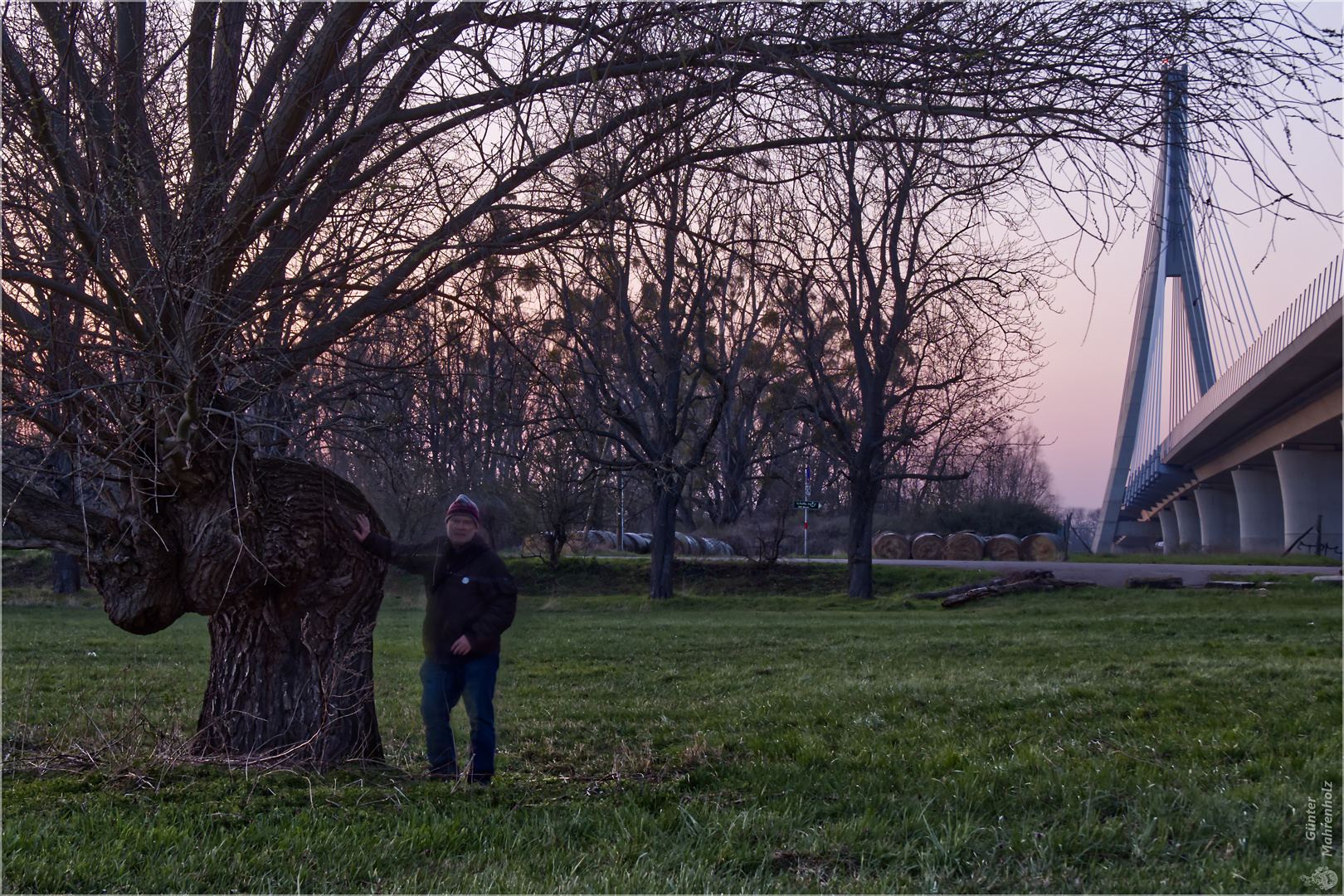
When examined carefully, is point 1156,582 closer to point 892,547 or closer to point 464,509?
point 892,547

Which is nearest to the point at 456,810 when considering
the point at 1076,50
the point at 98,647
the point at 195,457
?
the point at 195,457

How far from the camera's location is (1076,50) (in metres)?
5.14

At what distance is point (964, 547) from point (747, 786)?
37.2 meters

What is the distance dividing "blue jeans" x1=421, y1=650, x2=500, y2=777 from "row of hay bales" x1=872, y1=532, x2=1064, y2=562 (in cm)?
3627

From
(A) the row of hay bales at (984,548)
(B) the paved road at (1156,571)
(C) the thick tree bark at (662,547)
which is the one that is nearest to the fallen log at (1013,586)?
(B) the paved road at (1156,571)

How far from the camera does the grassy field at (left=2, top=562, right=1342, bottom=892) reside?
3.76m

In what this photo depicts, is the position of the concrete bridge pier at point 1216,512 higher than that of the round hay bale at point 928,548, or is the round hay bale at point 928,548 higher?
the concrete bridge pier at point 1216,512

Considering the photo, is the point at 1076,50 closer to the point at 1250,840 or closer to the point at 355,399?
the point at 1250,840

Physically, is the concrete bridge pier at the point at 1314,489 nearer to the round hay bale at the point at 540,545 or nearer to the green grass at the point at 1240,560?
the green grass at the point at 1240,560

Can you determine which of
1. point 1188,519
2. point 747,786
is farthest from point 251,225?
point 1188,519

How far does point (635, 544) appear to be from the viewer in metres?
41.0

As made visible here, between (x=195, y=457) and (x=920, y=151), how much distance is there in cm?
430

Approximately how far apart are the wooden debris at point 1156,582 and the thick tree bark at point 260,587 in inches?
851

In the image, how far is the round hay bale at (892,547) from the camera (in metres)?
43.0
